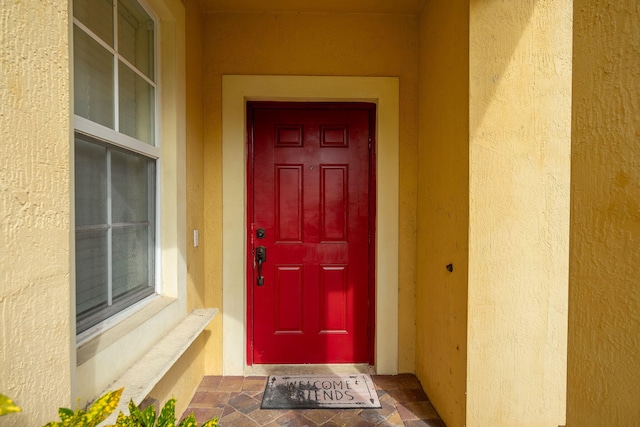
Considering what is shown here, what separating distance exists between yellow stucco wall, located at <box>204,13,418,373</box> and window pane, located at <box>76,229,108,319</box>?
1009mm

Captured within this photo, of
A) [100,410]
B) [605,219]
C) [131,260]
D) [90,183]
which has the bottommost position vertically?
[100,410]

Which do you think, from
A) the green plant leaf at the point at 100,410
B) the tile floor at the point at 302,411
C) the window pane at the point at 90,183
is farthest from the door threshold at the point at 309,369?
the green plant leaf at the point at 100,410

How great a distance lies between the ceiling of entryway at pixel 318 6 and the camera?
2.28m

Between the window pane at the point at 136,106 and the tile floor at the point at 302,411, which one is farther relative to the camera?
the tile floor at the point at 302,411

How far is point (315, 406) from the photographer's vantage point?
2039mm

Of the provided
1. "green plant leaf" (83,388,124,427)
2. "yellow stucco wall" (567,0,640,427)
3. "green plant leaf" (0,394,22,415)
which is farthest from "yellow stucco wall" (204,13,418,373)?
"green plant leaf" (0,394,22,415)

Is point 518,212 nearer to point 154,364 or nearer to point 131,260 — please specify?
point 154,364

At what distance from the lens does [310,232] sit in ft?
8.40

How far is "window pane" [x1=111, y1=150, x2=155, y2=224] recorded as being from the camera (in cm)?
151

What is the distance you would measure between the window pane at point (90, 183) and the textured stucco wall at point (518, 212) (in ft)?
6.06

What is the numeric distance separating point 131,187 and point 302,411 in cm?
174

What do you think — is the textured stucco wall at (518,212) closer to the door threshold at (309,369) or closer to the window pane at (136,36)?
the door threshold at (309,369)

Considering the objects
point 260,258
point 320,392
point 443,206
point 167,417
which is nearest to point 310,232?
point 260,258

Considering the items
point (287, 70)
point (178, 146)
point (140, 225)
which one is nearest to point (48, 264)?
point (140, 225)
